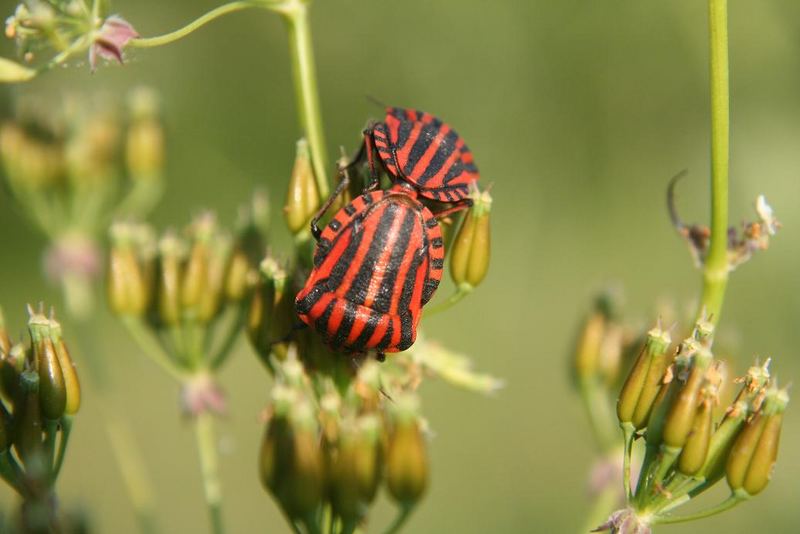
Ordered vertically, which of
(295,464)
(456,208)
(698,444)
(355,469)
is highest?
(456,208)

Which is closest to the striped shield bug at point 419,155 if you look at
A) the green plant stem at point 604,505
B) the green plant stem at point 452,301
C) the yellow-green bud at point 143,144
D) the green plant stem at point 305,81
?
the green plant stem at point 305,81

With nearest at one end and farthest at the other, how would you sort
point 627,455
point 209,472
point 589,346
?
point 627,455 < point 209,472 < point 589,346

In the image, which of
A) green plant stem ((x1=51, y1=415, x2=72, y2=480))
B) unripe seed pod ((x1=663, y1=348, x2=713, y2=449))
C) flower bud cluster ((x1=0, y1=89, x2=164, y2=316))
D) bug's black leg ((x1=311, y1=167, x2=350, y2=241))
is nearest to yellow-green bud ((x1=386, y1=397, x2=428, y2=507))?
bug's black leg ((x1=311, y1=167, x2=350, y2=241))

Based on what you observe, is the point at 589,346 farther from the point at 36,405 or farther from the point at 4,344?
the point at 4,344

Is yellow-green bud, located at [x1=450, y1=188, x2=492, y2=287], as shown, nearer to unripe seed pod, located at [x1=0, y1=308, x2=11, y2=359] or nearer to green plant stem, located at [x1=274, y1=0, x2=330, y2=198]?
green plant stem, located at [x1=274, y1=0, x2=330, y2=198]

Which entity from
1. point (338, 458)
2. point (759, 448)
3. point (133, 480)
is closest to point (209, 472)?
point (133, 480)

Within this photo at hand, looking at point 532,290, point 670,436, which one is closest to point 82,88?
point 532,290

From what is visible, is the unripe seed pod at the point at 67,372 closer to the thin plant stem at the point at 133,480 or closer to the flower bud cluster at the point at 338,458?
the flower bud cluster at the point at 338,458
